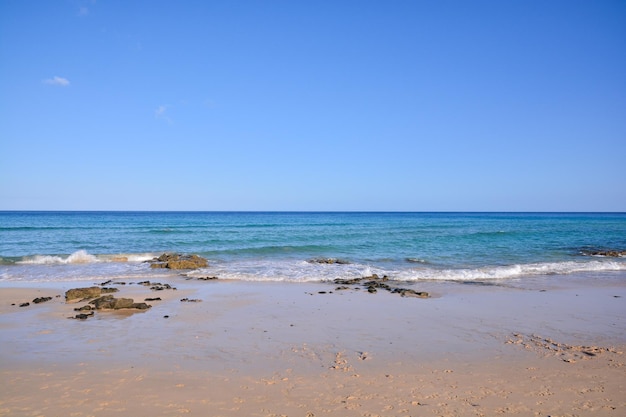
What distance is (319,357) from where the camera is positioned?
7297 millimetres

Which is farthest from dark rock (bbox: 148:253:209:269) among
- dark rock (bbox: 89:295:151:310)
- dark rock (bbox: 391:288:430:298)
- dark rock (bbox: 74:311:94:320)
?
dark rock (bbox: 391:288:430:298)

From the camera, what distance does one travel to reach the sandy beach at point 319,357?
5.41 meters

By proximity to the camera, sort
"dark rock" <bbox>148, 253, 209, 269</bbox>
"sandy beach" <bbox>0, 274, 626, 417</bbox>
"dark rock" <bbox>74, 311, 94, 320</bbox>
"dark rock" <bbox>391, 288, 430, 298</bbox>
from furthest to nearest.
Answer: "dark rock" <bbox>148, 253, 209, 269</bbox> < "dark rock" <bbox>391, 288, 430, 298</bbox> < "dark rock" <bbox>74, 311, 94, 320</bbox> < "sandy beach" <bbox>0, 274, 626, 417</bbox>

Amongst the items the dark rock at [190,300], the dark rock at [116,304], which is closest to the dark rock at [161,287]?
the dark rock at [190,300]

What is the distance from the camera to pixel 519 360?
7152 millimetres

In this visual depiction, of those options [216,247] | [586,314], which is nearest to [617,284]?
[586,314]

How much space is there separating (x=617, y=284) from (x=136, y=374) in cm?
1799

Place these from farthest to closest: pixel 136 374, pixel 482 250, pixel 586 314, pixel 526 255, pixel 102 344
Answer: pixel 482 250 → pixel 526 255 → pixel 586 314 → pixel 102 344 → pixel 136 374

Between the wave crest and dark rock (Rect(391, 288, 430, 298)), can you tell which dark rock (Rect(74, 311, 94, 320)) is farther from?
the wave crest

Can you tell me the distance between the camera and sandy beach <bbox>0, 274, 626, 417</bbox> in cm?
541

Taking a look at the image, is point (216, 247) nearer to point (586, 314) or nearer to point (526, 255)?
point (526, 255)

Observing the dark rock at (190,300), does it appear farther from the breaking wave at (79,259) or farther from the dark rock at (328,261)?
the breaking wave at (79,259)

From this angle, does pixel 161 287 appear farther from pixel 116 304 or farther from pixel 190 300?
pixel 116 304

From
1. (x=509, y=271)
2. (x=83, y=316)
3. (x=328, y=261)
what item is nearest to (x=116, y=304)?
(x=83, y=316)
